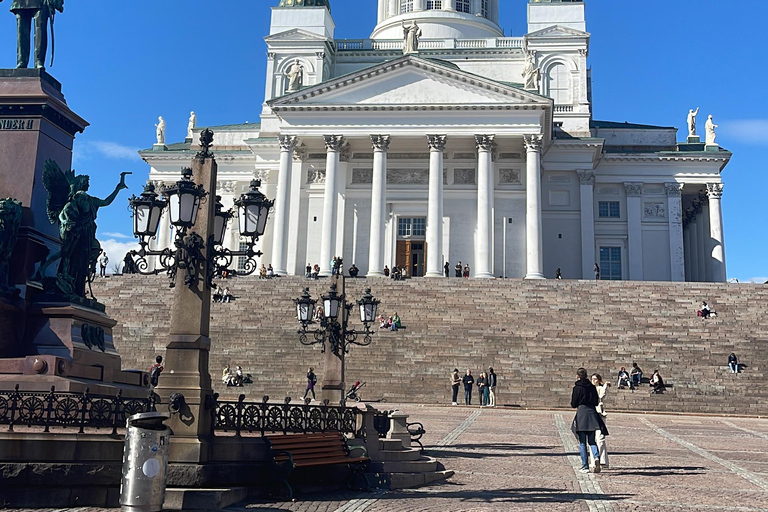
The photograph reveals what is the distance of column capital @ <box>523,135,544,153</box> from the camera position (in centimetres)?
5003

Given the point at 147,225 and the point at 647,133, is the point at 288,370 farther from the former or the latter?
the point at 647,133

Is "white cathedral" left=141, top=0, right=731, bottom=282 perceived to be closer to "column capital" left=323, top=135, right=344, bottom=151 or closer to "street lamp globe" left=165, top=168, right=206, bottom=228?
"column capital" left=323, top=135, right=344, bottom=151

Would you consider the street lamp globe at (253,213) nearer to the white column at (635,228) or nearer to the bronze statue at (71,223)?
the bronze statue at (71,223)

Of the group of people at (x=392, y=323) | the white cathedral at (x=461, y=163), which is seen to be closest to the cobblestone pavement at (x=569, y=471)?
the group of people at (x=392, y=323)

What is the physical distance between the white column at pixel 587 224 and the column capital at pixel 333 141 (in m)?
16.2

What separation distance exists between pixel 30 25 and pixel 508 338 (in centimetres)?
2434

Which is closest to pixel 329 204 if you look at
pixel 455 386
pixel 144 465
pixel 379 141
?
pixel 379 141

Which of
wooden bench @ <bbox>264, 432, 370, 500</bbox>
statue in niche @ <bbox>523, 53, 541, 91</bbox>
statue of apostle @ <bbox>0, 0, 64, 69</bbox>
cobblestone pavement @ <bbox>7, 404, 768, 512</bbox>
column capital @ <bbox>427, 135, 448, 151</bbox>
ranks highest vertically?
statue in niche @ <bbox>523, 53, 541, 91</bbox>

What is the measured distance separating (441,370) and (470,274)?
22456 millimetres

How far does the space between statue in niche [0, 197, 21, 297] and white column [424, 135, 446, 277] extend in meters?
36.3

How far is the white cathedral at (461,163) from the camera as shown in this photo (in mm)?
50375

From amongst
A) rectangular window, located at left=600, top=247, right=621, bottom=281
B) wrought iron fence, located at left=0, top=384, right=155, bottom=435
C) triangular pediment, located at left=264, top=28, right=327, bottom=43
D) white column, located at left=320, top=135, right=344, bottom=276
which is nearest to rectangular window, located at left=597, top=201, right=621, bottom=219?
rectangular window, located at left=600, top=247, right=621, bottom=281

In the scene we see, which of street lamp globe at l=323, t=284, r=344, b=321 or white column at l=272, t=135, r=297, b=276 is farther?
white column at l=272, t=135, r=297, b=276

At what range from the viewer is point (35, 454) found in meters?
8.98
